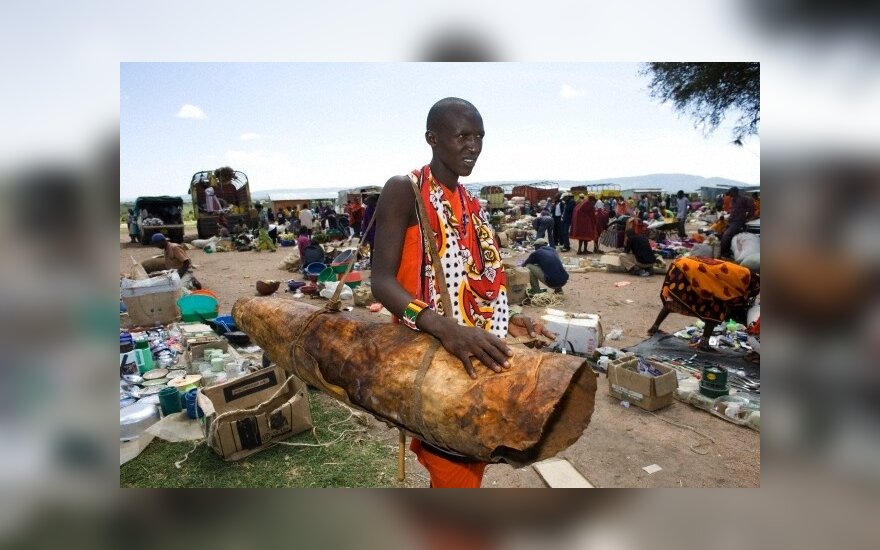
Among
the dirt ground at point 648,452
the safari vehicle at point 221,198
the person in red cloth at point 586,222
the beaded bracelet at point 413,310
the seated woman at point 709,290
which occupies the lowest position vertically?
the dirt ground at point 648,452

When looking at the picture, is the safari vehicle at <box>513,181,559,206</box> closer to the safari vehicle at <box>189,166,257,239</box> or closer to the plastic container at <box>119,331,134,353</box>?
the safari vehicle at <box>189,166,257,239</box>

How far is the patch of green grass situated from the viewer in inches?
145

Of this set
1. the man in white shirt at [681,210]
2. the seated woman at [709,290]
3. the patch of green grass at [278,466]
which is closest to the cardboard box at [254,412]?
the patch of green grass at [278,466]

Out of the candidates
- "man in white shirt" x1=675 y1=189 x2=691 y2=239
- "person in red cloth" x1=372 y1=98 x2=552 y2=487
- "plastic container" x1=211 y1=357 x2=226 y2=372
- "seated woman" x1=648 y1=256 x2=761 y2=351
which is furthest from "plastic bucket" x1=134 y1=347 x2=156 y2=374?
"man in white shirt" x1=675 y1=189 x2=691 y2=239

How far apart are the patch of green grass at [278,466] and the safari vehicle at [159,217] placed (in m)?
16.9

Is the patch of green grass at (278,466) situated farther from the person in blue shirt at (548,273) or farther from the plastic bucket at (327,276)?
the person in blue shirt at (548,273)

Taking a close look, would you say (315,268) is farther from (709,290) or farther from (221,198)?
(221,198)

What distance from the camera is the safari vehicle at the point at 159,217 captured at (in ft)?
60.2

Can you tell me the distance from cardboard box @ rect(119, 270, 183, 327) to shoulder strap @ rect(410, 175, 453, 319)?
7314mm

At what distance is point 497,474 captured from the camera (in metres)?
3.81

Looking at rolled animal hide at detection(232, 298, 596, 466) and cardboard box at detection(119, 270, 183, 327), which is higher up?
rolled animal hide at detection(232, 298, 596, 466)
